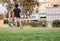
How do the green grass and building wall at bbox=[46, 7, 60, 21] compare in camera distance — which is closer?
the green grass

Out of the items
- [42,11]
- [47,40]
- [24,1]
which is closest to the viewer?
[47,40]

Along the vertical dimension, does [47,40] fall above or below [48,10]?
above

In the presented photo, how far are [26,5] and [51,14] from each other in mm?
4895

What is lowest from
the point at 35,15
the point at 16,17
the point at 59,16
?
the point at 35,15

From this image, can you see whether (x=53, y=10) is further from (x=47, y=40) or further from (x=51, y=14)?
(x=47, y=40)

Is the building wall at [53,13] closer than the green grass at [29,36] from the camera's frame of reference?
No

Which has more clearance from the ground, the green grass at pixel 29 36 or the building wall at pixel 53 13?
the green grass at pixel 29 36

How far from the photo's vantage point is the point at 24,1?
41281mm

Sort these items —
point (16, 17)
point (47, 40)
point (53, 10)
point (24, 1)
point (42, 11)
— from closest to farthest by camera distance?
point (47, 40) < point (16, 17) < point (53, 10) < point (24, 1) < point (42, 11)

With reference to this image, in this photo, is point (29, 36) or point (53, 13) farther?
point (53, 13)

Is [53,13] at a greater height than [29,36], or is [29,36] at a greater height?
[29,36]

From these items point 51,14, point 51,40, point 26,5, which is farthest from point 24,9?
point 51,40

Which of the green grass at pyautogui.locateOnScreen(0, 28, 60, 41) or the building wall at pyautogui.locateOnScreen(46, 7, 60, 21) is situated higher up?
the green grass at pyautogui.locateOnScreen(0, 28, 60, 41)

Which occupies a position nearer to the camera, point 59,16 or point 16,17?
point 16,17
